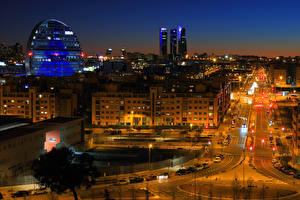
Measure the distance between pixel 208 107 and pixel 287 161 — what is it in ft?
26.6

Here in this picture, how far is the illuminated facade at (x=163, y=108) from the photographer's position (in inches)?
899

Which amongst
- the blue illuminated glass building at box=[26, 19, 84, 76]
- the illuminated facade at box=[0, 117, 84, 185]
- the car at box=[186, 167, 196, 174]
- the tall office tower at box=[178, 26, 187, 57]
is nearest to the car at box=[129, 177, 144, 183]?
the car at box=[186, 167, 196, 174]

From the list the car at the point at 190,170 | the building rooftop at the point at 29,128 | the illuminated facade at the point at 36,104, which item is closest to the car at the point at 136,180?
the car at the point at 190,170

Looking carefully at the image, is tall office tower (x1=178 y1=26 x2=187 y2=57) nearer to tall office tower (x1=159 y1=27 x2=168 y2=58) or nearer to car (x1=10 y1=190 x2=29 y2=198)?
tall office tower (x1=159 y1=27 x2=168 y2=58)

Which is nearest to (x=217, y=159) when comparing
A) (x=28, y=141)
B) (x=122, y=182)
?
(x=122, y=182)

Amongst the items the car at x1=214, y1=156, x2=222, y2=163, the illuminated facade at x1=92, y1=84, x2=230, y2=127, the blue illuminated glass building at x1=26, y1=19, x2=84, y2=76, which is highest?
the blue illuminated glass building at x1=26, y1=19, x2=84, y2=76

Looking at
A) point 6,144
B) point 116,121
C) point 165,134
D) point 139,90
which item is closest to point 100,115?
point 116,121

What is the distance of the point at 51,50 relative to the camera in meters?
46.6

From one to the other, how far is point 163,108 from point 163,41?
86.1 metres

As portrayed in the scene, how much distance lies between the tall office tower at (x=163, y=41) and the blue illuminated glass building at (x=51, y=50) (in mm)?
59510

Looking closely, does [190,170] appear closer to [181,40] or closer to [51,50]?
[51,50]

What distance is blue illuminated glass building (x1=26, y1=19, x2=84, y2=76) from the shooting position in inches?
1829

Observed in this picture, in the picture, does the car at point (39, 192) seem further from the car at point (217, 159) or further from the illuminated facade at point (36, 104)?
the illuminated facade at point (36, 104)

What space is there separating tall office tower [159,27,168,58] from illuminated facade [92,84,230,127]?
3298 inches
